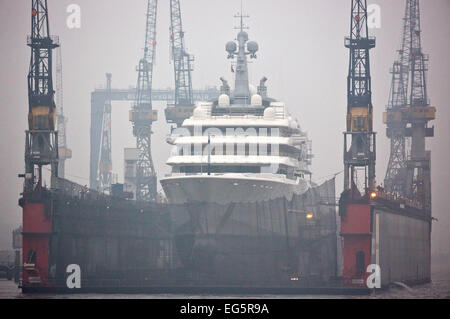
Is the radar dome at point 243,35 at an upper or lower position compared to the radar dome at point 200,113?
upper

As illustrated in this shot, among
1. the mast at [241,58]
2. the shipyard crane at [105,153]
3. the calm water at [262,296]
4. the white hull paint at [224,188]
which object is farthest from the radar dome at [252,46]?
the shipyard crane at [105,153]

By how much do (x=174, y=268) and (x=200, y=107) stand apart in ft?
41.6

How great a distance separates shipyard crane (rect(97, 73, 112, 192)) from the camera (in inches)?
6176

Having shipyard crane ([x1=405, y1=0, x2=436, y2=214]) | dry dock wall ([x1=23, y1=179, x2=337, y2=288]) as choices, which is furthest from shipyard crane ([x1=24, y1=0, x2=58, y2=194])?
shipyard crane ([x1=405, y1=0, x2=436, y2=214])

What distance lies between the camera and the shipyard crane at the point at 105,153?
156875 mm

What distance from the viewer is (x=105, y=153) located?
165250 millimetres

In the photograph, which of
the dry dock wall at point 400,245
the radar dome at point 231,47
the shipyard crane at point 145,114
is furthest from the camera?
the shipyard crane at point 145,114

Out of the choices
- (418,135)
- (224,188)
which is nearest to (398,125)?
(418,135)

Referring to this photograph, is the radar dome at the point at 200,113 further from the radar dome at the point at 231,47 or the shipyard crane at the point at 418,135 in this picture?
the shipyard crane at the point at 418,135

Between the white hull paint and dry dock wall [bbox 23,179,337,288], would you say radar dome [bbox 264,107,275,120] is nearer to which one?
dry dock wall [bbox 23,179,337,288]

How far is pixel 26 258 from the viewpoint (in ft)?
263

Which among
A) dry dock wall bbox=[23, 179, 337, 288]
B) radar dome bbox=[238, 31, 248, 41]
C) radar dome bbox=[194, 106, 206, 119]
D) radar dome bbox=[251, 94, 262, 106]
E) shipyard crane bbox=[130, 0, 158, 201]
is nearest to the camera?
dry dock wall bbox=[23, 179, 337, 288]

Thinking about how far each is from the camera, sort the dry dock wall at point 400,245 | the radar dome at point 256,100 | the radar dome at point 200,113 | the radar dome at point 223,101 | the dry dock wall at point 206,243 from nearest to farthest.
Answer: the dry dock wall at point 206,243
the dry dock wall at point 400,245
the radar dome at point 200,113
the radar dome at point 223,101
the radar dome at point 256,100
